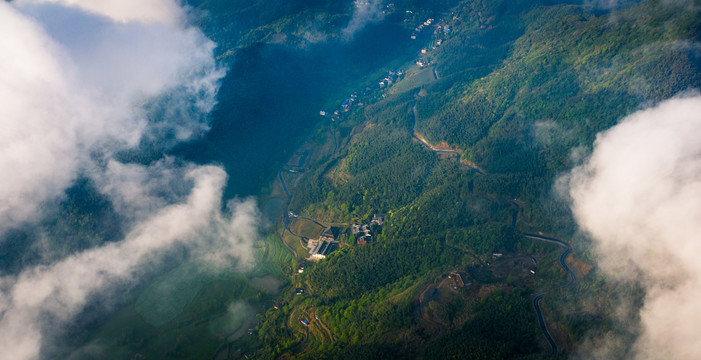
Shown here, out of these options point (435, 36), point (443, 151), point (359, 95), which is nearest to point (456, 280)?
point (443, 151)

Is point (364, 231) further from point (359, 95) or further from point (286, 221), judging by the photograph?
point (359, 95)

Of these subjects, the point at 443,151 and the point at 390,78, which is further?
the point at 390,78

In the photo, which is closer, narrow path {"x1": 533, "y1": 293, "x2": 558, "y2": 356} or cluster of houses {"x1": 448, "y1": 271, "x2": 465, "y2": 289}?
narrow path {"x1": 533, "y1": 293, "x2": 558, "y2": 356}

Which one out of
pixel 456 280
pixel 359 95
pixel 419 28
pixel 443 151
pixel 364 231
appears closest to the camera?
pixel 456 280

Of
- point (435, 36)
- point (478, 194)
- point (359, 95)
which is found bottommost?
point (478, 194)

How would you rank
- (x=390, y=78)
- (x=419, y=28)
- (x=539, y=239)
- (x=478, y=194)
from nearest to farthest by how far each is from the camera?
(x=539, y=239) → (x=478, y=194) → (x=390, y=78) → (x=419, y=28)

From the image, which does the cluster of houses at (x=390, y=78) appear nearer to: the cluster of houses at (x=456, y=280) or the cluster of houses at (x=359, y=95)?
the cluster of houses at (x=359, y=95)

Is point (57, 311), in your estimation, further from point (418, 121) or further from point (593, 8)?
point (593, 8)

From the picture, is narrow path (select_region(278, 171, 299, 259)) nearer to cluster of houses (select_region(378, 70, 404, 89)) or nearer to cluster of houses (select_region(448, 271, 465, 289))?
cluster of houses (select_region(448, 271, 465, 289))

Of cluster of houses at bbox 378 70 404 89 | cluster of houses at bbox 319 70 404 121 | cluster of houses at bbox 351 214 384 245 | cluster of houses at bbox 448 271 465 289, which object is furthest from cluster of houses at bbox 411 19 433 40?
cluster of houses at bbox 448 271 465 289

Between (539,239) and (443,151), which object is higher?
(443,151)
